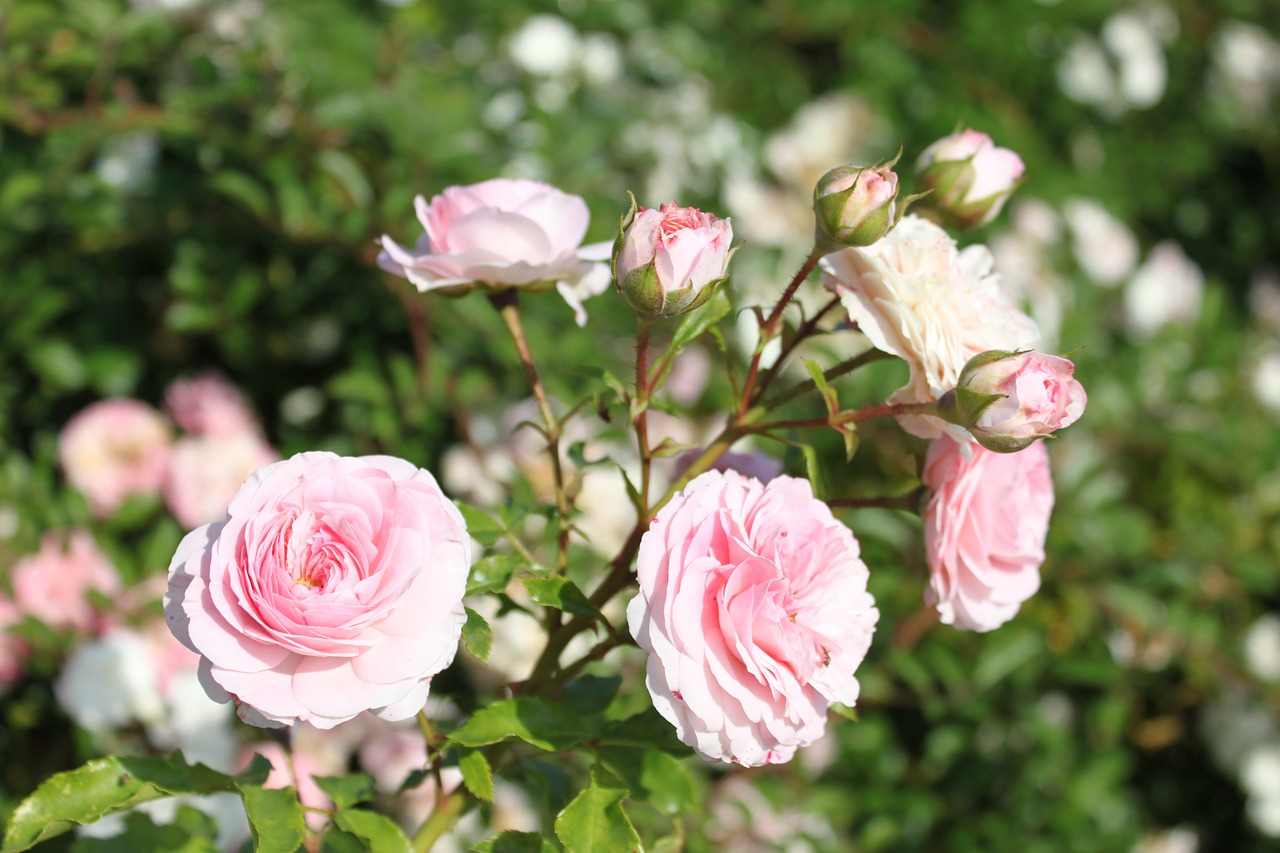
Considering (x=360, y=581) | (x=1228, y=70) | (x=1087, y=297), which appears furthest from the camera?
(x=1228, y=70)

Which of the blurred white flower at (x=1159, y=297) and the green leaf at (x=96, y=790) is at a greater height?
the green leaf at (x=96, y=790)

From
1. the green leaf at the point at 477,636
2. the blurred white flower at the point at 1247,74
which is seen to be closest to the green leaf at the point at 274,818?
the green leaf at the point at 477,636

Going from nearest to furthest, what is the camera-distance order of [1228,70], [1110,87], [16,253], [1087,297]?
[16,253], [1087,297], [1110,87], [1228,70]

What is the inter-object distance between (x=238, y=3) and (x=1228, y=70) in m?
2.66

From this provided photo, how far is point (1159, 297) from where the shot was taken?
238 centimetres

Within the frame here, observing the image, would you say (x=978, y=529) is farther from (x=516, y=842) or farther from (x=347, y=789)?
(x=347, y=789)

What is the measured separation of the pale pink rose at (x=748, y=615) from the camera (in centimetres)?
61

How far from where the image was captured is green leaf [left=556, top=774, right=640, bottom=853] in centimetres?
66

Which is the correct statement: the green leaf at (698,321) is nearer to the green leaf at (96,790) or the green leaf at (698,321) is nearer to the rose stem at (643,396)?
the rose stem at (643,396)

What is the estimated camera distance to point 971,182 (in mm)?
850

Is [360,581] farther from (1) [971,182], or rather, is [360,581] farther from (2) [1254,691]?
(2) [1254,691]

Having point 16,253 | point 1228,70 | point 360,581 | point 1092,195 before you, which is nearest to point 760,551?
point 360,581

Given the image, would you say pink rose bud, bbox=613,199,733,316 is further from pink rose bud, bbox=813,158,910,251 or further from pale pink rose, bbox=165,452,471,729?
pale pink rose, bbox=165,452,471,729

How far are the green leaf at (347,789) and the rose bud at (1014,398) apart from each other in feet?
1.58
